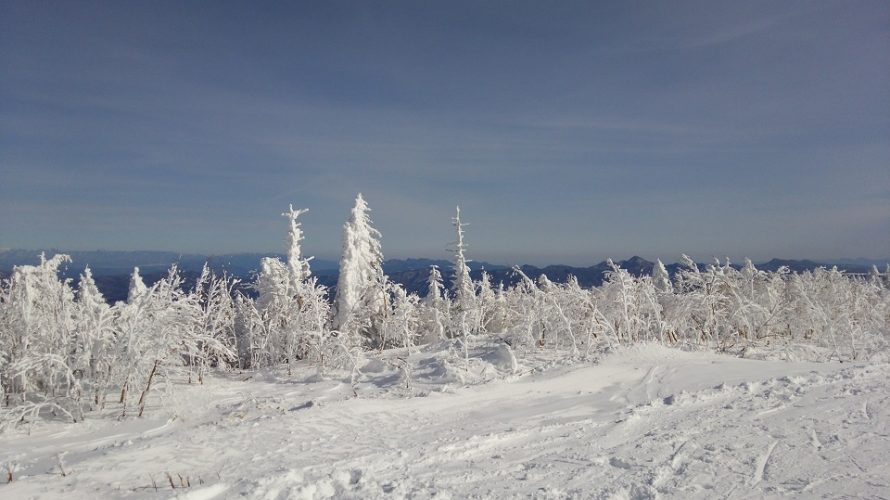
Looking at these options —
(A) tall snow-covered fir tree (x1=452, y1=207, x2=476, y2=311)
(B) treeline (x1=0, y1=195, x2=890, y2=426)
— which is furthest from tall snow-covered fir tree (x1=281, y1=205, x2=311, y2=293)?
(A) tall snow-covered fir tree (x1=452, y1=207, x2=476, y2=311)

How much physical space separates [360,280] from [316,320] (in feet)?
28.0

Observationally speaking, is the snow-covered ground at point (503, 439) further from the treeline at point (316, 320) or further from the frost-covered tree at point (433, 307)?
the frost-covered tree at point (433, 307)

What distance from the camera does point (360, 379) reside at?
1452cm

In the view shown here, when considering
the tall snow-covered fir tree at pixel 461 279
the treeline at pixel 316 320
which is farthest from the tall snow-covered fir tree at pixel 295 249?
the tall snow-covered fir tree at pixel 461 279

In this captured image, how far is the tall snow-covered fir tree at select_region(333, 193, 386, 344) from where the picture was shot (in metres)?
26.8

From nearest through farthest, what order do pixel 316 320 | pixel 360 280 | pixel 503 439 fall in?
1. pixel 503 439
2. pixel 316 320
3. pixel 360 280

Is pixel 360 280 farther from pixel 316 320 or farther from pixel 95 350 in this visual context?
pixel 95 350

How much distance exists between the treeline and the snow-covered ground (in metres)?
1.32

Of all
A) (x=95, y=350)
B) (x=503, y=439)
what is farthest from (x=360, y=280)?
(x=503, y=439)

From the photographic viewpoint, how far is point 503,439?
8914 millimetres

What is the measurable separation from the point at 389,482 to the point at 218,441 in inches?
155

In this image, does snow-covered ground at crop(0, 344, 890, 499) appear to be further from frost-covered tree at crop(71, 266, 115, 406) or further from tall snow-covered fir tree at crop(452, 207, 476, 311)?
tall snow-covered fir tree at crop(452, 207, 476, 311)

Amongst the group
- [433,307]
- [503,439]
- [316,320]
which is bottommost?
[503,439]

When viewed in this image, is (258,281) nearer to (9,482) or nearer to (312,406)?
(312,406)
